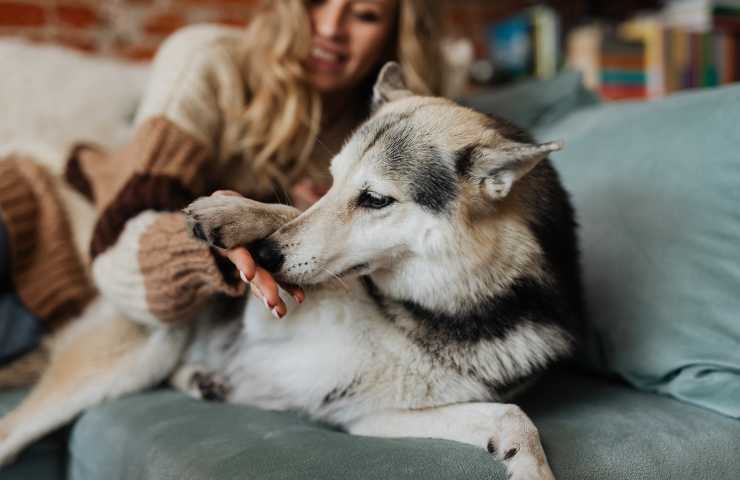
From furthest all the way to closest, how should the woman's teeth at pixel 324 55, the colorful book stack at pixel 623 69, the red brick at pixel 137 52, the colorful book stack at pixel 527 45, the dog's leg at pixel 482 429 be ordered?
1. the colorful book stack at pixel 527 45
2. the colorful book stack at pixel 623 69
3. the red brick at pixel 137 52
4. the woman's teeth at pixel 324 55
5. the dog's leg at pixel 482 429

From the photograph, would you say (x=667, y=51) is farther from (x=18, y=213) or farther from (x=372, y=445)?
(x=18, y=213)

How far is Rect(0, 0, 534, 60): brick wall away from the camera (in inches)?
88.0

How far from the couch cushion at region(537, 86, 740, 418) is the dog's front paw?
0.75 m

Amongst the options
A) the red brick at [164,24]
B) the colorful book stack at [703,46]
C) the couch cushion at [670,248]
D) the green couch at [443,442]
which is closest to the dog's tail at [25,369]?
the green couch at [443,442]

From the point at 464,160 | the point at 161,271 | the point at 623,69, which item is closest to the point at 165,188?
the point at 161,271

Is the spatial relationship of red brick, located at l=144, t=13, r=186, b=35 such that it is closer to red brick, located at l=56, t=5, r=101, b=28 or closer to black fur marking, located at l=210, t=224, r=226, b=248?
red brick, located at l=56, t=5, r=101, b=28

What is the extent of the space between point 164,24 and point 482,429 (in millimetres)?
2266

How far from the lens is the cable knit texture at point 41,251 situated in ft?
4.44

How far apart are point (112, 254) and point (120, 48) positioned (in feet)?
5.30

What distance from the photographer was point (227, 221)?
84cm

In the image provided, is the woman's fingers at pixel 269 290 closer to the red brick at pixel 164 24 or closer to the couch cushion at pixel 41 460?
the couch cushion at pixel 41 460

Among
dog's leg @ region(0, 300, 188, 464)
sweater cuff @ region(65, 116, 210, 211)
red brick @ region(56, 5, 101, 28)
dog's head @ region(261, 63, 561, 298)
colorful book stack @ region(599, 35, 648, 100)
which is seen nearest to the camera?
dog's head @ region(261, 63, 561, 298)

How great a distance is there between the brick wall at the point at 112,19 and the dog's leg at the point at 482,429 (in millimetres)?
1757

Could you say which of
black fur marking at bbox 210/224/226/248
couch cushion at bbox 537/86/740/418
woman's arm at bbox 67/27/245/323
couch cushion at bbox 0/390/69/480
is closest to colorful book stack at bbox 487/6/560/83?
couch cushion at bbox 537/86/740/418
